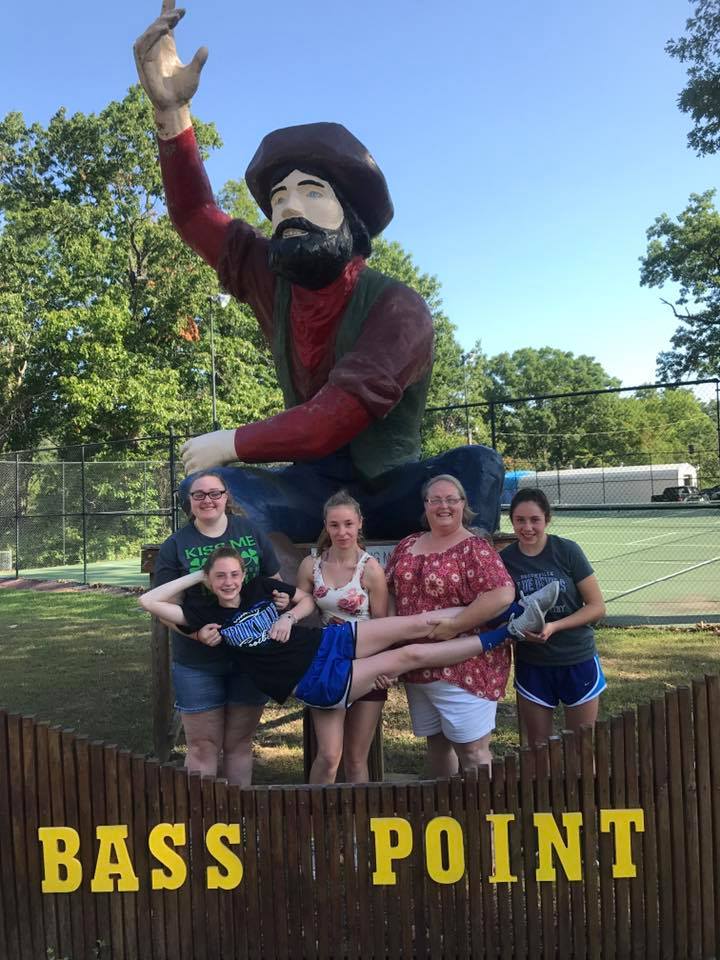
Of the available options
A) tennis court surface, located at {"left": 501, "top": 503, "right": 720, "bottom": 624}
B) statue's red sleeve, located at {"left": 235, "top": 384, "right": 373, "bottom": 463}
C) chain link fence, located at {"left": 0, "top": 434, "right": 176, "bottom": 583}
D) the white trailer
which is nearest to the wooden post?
statue's red sleeve, located at {"left": 235, "top": 384, "right": 373, "bottom": 463}

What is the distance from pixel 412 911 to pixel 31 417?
1950 cm

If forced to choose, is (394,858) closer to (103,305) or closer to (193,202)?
(193,202)

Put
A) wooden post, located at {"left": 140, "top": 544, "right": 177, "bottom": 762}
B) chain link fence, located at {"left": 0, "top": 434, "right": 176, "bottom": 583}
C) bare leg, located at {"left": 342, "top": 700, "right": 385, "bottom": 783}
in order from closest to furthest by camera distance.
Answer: bare leg, located at {"left": 342, "top": 700, "right": 385, "bottom": 783}
wooden post, located at {"left": 140, "top": 544, "right": 177, "bottom": 762}
chain link fence, located at {"left": 0, "top": 434, "right": 176, "bottom": 583}

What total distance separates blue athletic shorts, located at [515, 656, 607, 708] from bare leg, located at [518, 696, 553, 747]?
0.02 meters

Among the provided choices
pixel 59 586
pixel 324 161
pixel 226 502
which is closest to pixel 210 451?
pixel 226 502

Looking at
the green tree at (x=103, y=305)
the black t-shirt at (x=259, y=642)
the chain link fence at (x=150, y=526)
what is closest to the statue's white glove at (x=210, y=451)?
the black t-shirt at (x=259, y=642)

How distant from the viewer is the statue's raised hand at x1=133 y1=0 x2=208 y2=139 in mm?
3146

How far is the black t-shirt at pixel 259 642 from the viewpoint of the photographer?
2465mm

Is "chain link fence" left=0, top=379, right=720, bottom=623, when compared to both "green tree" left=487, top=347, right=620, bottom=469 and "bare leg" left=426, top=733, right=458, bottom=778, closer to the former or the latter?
"bare leg" left=426, top=733, right=458, bottom=778

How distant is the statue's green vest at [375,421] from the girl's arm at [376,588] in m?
0.64

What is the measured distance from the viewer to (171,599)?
2.53 m

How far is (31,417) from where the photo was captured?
64.2 ft

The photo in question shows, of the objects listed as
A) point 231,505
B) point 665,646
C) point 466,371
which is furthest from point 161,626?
point 466,371

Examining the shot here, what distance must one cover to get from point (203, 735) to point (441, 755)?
2.72ft
